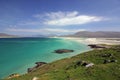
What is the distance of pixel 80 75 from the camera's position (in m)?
A: 24.8

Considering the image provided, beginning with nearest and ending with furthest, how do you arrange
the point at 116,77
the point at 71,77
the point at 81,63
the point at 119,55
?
the point at 116,77 → the point at 71,77 → the point at 81,63 → the point at 119,55

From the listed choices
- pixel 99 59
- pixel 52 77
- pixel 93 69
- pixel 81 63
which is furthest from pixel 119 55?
pixel 52 77

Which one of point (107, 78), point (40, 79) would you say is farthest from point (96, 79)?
point (40, 79)

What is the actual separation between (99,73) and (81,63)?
723cm

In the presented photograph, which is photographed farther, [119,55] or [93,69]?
[119,55]

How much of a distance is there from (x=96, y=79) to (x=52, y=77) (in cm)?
649

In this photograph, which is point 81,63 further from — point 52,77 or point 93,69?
point 52,77

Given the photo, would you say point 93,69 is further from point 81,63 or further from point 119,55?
point 119,55

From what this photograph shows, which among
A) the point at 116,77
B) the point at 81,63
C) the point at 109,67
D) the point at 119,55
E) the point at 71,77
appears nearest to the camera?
the point at 116,77

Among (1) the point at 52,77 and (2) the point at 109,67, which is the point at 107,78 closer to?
(2) the point at 109,67

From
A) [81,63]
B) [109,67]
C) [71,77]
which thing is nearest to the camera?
[71,77]

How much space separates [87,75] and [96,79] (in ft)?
5.97

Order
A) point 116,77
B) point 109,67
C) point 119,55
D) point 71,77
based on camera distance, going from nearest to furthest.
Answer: point 116,77 → point 71,77 → point 109,67 → point 119,55

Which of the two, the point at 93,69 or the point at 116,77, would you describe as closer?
the point at 116,77
